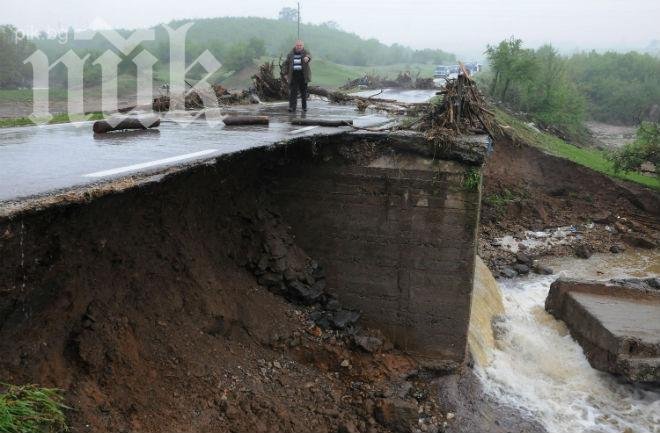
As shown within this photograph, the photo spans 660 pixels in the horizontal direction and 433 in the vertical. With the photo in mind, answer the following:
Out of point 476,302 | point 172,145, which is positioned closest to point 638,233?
point 476,302

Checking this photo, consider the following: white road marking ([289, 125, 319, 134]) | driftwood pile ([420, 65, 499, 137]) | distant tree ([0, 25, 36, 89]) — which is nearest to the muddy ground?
white road marking ([289, 125, 319, 134])

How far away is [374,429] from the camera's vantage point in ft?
23.2

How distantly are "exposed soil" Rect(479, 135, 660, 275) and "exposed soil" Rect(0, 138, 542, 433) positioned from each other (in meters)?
8.68

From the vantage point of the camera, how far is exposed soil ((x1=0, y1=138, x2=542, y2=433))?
495 centimetres

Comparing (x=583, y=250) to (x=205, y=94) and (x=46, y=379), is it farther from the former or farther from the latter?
(x=46, y=379)

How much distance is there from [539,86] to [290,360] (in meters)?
30.0

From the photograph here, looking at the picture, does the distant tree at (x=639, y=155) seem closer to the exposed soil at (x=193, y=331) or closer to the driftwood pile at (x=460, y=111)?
the driftwood pile at (x=460, y=111)

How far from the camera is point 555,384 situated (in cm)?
921

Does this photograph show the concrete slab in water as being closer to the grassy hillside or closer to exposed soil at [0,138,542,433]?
exposed soil at [0,138,542,433]

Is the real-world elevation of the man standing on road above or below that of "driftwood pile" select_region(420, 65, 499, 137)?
above

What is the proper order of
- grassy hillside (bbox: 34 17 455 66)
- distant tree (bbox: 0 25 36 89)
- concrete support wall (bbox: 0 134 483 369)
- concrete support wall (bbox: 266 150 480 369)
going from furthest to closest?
1. grassy hillside (bbox: 34 17 455 66)
2. distant tree (bbox: 0 25 36 89)
3. concrete support wall (bbox: 266 150 480 369)
4. concrete support wall (bbox: 0 134 483 369)

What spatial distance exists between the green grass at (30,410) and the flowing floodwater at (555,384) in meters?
6.19

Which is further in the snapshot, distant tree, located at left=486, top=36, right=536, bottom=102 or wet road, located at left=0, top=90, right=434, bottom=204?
distant tree, located at left=486, top=36, right=536, bottom=102

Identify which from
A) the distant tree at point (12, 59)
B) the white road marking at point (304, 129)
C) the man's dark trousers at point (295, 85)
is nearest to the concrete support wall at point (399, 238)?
the white road marking at point (304, 129)
